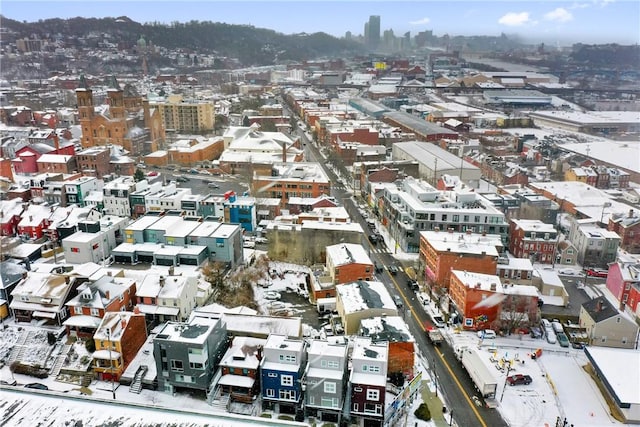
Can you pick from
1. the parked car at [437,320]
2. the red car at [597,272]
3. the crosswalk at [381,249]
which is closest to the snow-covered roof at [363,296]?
the parked car at [437,320]

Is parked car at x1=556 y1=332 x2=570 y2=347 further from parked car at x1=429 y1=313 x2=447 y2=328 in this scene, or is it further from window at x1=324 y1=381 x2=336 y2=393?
window at x1=324 y1=381 x2=336 y2=393

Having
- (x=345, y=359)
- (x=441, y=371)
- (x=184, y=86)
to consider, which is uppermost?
(x=184, y=86)

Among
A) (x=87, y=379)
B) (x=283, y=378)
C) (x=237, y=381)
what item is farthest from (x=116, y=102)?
(x=283, y=378)

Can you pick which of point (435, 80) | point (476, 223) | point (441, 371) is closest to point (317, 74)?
point (435, 80)

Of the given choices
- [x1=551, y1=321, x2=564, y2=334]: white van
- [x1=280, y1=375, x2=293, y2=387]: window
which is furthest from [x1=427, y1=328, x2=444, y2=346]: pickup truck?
[x1=280, y1=375, x2=293, y2=387]: window

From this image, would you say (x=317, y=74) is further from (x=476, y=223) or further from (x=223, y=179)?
(x=476, y=223)

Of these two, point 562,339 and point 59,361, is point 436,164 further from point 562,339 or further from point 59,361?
point 59,361
